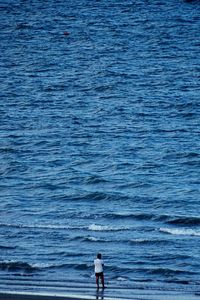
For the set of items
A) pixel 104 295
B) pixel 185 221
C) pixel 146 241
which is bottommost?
pixel 185 221

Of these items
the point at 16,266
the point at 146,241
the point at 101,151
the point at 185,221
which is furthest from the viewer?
the point at 101,151

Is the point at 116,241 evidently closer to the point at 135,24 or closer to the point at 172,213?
the point at 172,213

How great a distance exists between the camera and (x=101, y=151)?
2361 inches

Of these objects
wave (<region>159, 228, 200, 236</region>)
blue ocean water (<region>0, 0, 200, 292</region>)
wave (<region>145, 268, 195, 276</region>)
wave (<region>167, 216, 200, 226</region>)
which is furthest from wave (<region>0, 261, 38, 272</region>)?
wave (<region>167, 216, 200, 226</region>)

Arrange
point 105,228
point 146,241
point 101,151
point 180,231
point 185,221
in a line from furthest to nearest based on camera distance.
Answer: point 101,151
point 185,221
point 105,228
point 180,231
point 146,241

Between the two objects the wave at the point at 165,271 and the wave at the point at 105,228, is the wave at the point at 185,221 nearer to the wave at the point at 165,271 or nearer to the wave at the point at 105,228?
the wave at the point at 105,228

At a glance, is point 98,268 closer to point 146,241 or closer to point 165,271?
point 165,271

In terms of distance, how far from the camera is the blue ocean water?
3959 cm

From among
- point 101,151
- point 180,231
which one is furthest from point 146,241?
point 101,151

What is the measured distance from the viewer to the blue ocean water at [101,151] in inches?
1559

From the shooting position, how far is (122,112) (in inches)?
2714

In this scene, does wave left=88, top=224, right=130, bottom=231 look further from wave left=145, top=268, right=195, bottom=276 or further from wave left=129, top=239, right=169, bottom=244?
wave left=145, top=268, right=195, bottom=276

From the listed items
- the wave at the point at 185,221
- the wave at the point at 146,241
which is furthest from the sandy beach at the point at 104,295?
the wave at the point at 185,221

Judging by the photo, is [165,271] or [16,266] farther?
[16,266]
